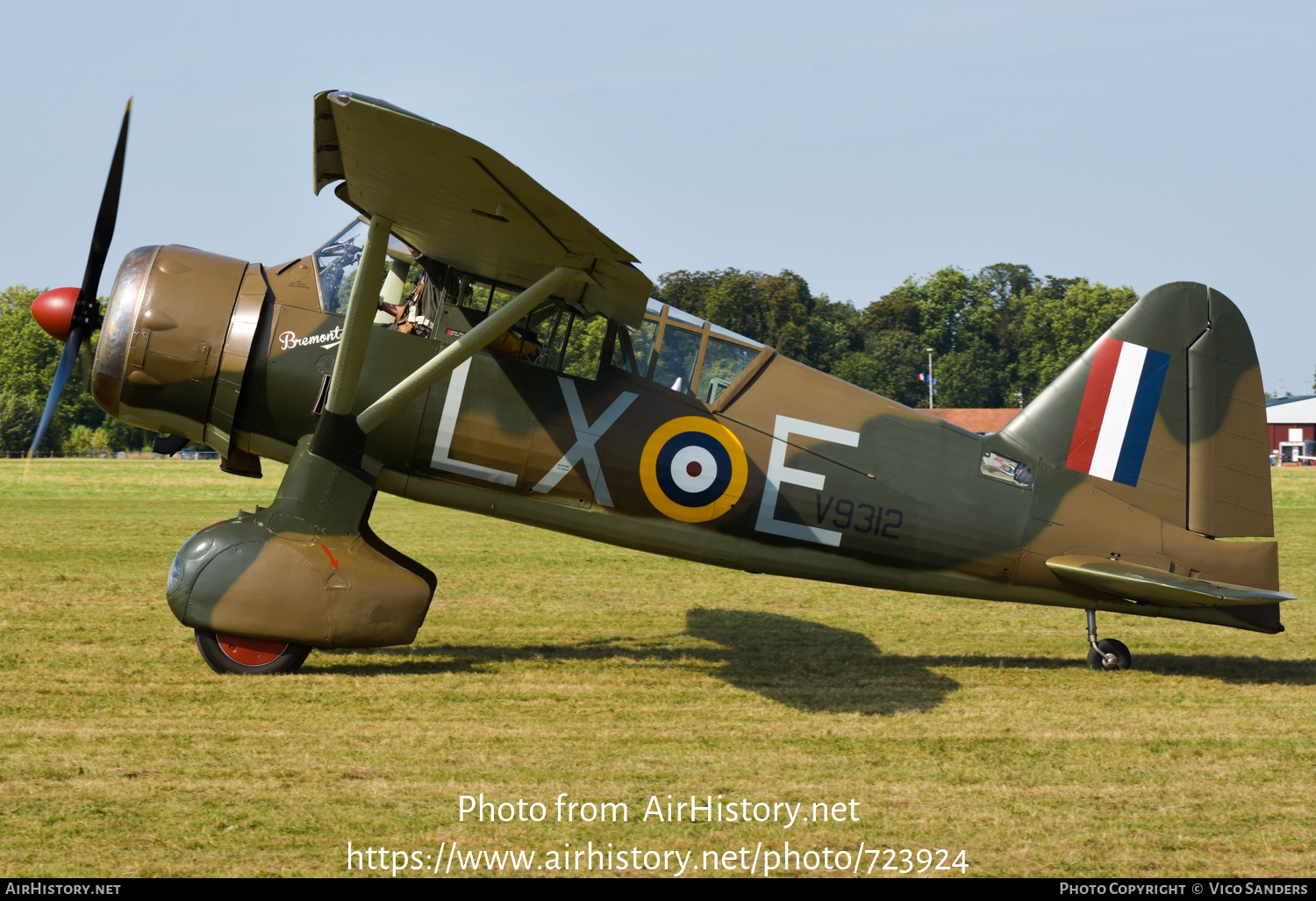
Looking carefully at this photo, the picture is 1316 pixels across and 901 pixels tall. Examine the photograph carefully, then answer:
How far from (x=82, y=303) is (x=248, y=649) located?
112 inches

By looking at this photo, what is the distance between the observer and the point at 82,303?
7.57 meters

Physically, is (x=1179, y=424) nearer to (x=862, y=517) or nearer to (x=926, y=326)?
(x=862, y=517)

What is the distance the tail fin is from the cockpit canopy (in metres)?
2.49

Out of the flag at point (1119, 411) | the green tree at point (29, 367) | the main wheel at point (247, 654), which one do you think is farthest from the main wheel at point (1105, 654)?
the green tree at point (29, 367)

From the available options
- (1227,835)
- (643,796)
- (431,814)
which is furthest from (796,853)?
(1227,835)

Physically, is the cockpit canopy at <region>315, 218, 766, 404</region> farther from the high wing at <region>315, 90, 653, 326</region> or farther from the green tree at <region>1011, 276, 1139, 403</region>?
the green tree at <region>1011, 276, 1139, 403</region>

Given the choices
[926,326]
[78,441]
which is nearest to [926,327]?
[926,326]

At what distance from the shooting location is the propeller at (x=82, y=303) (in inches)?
298

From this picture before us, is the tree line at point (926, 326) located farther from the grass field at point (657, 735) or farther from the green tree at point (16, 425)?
the grass field at point (657, 735)

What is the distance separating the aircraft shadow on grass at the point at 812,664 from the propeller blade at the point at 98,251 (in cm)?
303

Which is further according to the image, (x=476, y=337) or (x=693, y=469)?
(x=693, y=469)

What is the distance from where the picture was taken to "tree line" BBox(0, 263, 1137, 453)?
9944cm

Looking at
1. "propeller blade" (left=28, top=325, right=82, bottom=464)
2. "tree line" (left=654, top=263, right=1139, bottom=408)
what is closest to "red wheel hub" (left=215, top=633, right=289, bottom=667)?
"propeller blade" (left=28, top=325, right=82, bottom=464)
